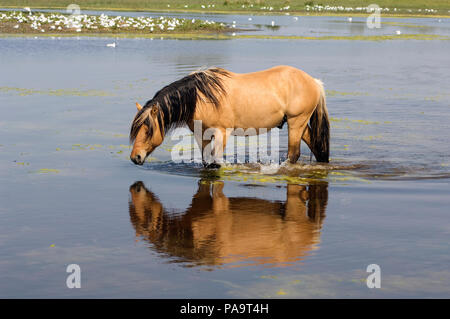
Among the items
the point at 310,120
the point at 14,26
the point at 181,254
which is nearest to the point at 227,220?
the point at 181,254

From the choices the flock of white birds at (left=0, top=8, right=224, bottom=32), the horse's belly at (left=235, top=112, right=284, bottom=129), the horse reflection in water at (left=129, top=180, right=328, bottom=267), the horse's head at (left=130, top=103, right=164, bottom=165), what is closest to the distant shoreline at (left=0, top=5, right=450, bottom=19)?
the flock of white birds at (left=0, top=8, right=224, bottom=32)

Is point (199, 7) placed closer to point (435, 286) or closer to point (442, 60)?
point (442, 60)

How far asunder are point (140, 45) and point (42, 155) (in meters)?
25.9

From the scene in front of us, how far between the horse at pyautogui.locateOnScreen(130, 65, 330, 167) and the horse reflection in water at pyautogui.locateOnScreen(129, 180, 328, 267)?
0.80 metres

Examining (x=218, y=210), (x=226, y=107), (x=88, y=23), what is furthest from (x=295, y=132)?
(x=88, y=23)

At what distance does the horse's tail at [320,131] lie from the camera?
10.9m

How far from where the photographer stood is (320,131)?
11055mm

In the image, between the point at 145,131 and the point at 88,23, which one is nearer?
the point at 145,131

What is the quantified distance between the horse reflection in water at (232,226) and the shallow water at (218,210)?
0.07 ft

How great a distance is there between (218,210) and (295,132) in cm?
263

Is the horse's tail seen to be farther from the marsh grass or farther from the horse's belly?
the marsh grass

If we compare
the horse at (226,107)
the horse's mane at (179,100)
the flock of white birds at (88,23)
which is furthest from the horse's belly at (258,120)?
the flock of white birds at (88,23)

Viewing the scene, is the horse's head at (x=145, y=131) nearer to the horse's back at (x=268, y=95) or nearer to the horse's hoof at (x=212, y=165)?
the horse's hoof at (x=212, y=165)

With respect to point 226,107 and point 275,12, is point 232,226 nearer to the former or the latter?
point 226,107
